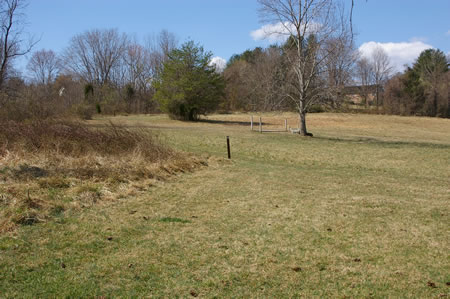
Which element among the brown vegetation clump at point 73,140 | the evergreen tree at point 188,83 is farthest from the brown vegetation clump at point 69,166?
the evergreen tree at point 188,83

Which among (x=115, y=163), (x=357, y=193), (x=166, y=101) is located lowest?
(x=357, y=193)

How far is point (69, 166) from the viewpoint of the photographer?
889 centimetres

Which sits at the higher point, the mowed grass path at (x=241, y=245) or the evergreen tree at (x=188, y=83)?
the evergreen tree at (x=188, y=83)

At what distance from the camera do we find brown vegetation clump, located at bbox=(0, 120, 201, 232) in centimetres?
610

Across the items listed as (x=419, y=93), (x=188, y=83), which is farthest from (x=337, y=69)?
(x=419, y=93)

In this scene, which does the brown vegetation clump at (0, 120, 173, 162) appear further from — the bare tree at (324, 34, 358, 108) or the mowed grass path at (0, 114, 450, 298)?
the bare tree at (324, 34, 358, 108)

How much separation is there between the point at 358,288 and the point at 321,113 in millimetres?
50467

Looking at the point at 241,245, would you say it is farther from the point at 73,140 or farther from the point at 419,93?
the point at 419,93

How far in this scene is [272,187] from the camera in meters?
9.02

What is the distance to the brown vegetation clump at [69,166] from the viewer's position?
6.10m

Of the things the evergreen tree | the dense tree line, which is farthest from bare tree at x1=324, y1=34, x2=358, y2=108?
the dense tree line

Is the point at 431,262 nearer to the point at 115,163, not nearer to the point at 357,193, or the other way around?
the point at 357,193

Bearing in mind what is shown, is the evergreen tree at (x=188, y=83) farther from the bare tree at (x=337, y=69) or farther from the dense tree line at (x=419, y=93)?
the dense tree line at (x=419, y=93)

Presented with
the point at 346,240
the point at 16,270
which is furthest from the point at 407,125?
the point at 16,270
